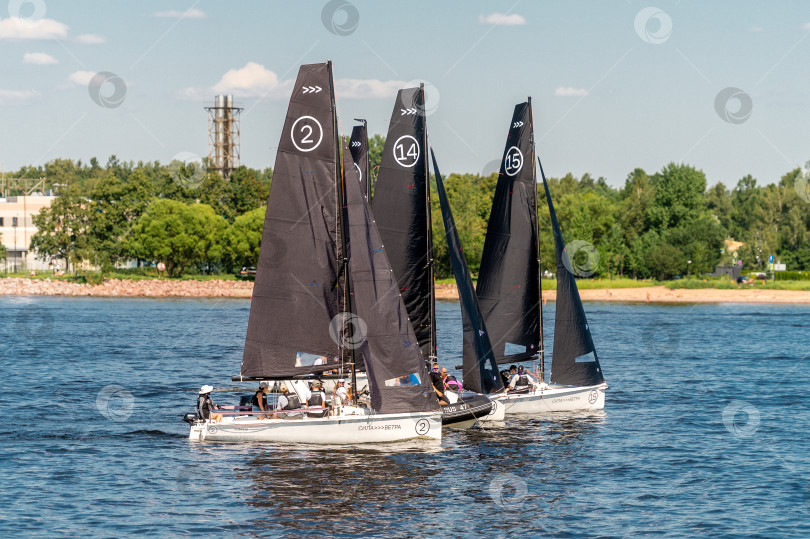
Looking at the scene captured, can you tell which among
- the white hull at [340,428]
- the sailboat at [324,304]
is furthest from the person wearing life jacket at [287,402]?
the white hull at [340,428]

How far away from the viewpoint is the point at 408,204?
39.1 metres

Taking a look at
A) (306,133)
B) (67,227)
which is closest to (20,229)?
(67,227)

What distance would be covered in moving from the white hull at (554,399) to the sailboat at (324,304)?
25.5 ft

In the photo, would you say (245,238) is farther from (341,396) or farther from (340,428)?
Answer: (340,428)

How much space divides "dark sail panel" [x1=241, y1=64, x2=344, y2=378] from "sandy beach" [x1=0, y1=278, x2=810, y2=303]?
357 feet

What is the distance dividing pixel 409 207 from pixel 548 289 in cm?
10734

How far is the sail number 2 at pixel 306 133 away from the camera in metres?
32.7

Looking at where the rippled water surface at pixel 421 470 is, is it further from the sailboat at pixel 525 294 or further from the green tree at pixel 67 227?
the green tree at pixel 67 227

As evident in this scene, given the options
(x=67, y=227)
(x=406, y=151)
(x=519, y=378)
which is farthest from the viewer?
(x=67, y=227)

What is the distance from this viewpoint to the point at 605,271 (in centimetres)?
15462

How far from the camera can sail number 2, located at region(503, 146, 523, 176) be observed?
134ft

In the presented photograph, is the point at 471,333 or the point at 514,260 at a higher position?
the point at 514,260

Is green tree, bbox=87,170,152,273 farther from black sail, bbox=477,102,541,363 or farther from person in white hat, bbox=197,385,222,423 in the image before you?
person in white hat, bbox=197,385,222,423

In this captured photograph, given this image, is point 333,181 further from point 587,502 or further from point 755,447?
point 755,447
